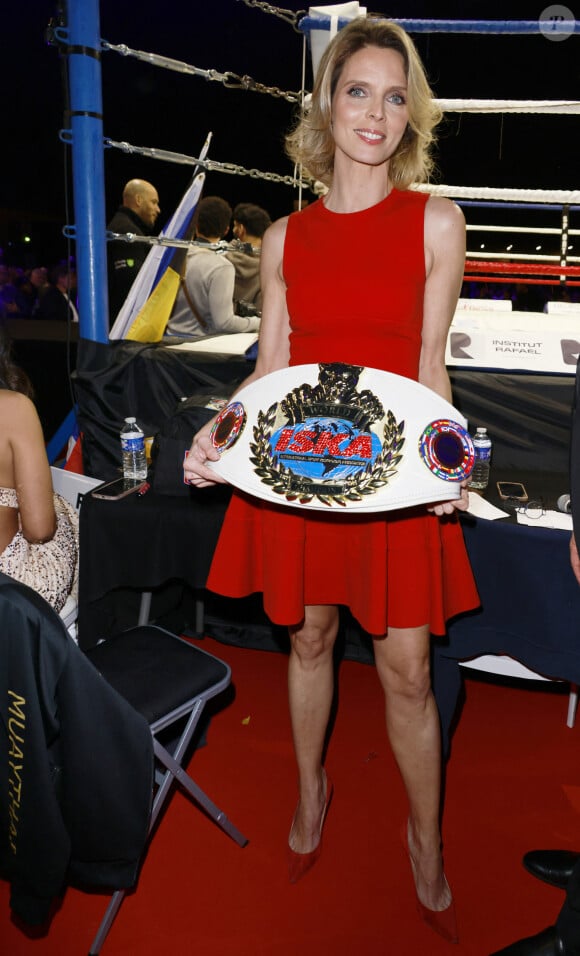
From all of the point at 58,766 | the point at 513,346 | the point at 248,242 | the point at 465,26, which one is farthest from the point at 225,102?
the point at 58,766

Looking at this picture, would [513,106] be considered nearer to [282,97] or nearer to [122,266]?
[282,97]

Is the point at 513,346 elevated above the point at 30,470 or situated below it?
above

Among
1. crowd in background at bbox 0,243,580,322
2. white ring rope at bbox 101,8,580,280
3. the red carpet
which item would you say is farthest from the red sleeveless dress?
crowd in background at bbox 0,243,580,322

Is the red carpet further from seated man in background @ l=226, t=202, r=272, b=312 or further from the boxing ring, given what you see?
seated man in background @ l=226, t=202, r=272, b=312

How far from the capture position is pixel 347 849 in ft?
5.05

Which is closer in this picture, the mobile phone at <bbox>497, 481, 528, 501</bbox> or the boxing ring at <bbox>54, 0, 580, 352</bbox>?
the mobile phone at <bbox>497, 481, 528, 501</bbox>

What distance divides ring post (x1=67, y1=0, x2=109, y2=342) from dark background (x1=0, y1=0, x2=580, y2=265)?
4.55 metres

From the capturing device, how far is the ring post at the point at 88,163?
2.06 m

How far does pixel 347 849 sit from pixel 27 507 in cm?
105

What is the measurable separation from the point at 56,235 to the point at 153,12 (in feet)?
24.7

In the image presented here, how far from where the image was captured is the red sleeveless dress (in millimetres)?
1165

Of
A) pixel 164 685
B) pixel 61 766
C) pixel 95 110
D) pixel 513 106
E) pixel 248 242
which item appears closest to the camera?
pixel 61 766

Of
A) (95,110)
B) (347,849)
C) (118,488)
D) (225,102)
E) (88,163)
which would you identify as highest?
(225,102)

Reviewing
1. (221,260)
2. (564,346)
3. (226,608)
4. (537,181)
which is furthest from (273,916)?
(537,181)
